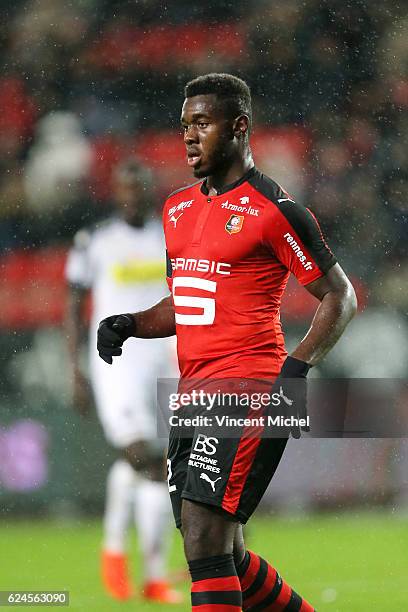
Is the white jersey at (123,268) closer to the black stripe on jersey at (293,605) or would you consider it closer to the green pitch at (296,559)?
the green pitch at (296,559)

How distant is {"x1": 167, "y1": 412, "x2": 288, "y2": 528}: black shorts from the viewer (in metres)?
2.83

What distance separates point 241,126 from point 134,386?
201 cm

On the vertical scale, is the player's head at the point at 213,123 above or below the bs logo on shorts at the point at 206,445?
above

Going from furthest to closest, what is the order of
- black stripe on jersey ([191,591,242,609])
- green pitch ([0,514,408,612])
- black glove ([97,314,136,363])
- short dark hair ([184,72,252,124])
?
green pitch ([0,514,408,612]) < black glove ([97,314,136,363]) < short dark hair ([184,72,252,124]) < black stripe on jersey ([191,591,242,609])

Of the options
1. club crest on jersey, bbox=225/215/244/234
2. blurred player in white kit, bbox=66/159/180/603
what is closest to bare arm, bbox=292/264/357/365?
club crest on jersey, bbox=225/215/244/234

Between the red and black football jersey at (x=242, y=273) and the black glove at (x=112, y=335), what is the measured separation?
0.21 m

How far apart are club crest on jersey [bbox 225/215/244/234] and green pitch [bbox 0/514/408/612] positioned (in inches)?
68.8

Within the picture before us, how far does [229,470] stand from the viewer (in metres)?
2.84

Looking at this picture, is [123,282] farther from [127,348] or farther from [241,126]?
[241,126]

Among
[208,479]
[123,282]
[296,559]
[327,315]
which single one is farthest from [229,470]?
[296,559]

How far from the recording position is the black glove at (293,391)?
282 cm

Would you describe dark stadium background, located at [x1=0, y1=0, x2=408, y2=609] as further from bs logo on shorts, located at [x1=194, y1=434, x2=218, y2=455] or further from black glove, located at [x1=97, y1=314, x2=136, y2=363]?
bs logo on shorts, located at [x1=194, y1=434, x2=218, y2=455]

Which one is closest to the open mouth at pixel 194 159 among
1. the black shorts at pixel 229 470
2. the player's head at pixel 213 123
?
the player's head at pixel 213 123

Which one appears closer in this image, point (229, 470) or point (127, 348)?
point (229, 470)
